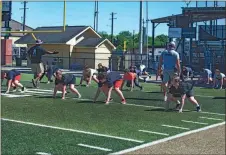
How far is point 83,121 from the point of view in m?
7.07

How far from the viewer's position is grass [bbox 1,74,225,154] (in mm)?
5188

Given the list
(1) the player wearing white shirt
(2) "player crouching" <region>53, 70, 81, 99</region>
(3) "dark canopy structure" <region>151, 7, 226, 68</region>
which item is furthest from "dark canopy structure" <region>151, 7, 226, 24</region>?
(2) "player crouching" <region>53, 70, 81, 99</region>

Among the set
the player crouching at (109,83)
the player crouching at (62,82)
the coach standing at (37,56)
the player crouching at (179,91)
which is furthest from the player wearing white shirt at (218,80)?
the player crouching at (179,91)

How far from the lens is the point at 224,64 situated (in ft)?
80.4

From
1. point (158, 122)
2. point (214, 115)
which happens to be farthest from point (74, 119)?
point (214, 115)

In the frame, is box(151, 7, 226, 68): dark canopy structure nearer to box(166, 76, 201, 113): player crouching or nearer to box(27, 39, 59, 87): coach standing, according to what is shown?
box(27, 39, 59, 87): coach standing

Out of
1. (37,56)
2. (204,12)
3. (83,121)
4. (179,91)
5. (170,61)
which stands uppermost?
(204,12)

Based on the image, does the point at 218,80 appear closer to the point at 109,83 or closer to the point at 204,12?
the point at 109,83

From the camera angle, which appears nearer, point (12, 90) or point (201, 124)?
point (201, 124)

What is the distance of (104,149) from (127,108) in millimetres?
3933

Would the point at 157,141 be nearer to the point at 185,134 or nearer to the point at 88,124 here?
the point at 185,134

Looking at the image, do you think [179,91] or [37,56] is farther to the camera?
[37,56]

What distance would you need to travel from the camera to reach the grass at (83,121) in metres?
5.19

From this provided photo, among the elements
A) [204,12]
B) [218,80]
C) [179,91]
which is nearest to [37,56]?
[179,91]
